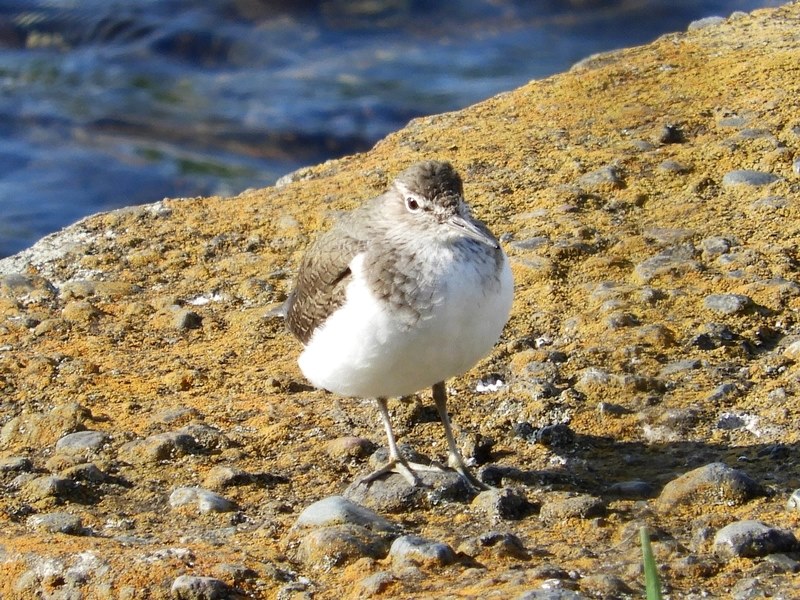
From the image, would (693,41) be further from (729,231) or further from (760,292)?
(760,292)

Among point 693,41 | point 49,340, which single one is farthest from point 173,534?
point 693,41

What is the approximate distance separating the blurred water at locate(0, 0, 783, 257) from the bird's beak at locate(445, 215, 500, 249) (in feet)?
26.8

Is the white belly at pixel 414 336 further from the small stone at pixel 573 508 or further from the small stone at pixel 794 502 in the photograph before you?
the small stone at pixel 794 502

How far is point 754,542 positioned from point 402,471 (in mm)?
1472

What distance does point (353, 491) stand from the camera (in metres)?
4.96

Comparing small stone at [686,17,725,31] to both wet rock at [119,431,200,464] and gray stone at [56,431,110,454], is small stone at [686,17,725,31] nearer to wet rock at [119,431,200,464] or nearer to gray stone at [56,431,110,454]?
wet rock at [119,431,200,464]

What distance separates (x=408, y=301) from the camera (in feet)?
16.0

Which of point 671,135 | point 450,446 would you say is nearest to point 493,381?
point 450,446

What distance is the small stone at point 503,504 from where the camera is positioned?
185 inches

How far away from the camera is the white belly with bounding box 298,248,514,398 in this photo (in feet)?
15.9

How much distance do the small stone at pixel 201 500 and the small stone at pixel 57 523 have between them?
0.38 m

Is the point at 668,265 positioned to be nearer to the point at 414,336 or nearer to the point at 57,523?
the point at 414,336

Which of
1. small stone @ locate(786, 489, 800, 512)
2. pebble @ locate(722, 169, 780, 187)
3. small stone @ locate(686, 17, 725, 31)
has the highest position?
small stone @ locate(686, 17, 725, 31)

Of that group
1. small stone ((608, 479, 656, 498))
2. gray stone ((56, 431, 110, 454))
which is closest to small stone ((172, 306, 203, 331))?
gray stone ((56, 431, 110, 454))
